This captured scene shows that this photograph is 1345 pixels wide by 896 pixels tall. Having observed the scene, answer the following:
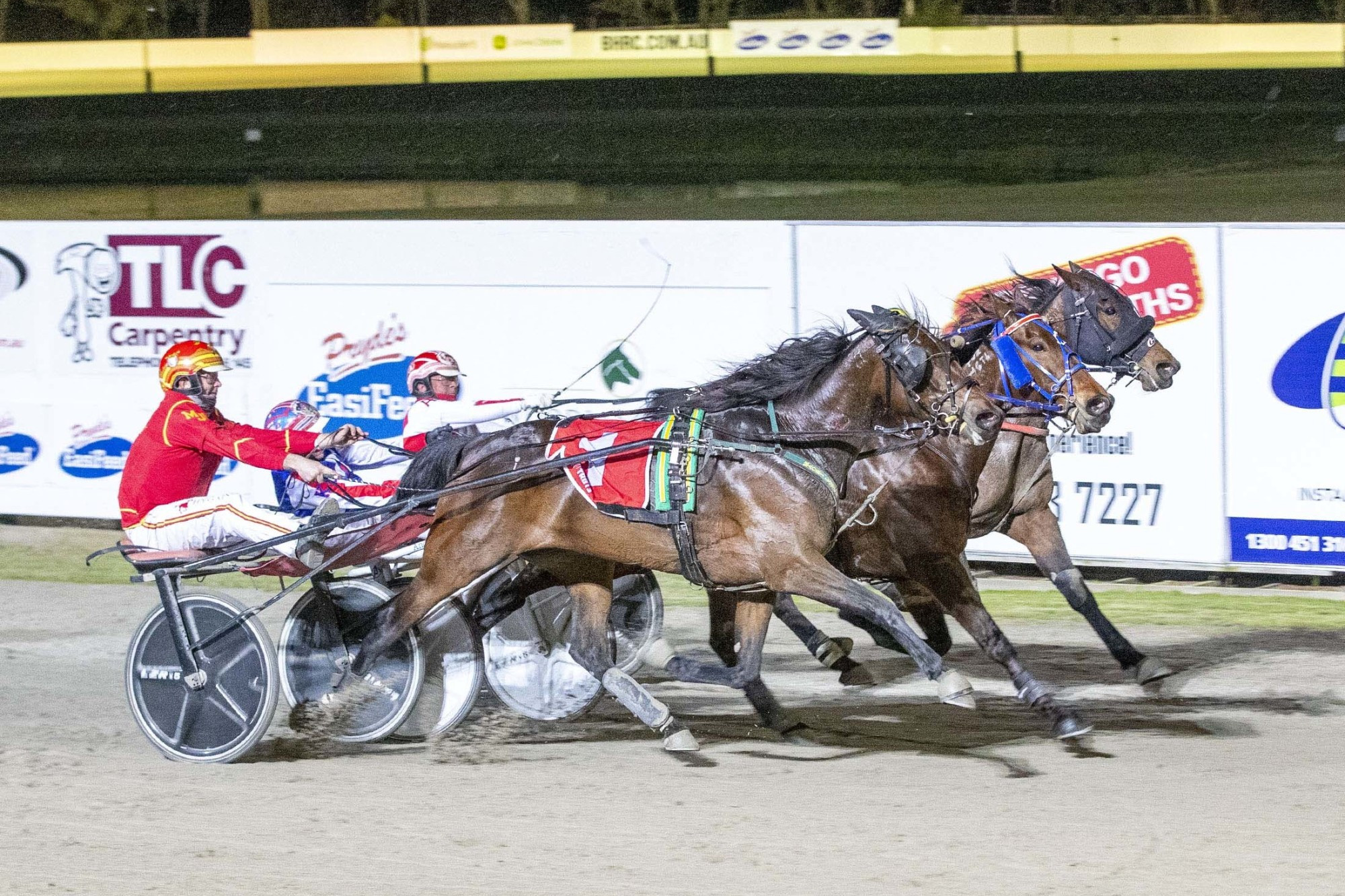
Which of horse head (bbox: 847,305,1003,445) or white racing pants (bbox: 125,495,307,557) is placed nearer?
horse head (bbox: 847,305,1003,445)

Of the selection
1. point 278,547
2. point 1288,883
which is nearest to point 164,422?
point 278,547

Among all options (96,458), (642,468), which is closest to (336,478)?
(642,468)

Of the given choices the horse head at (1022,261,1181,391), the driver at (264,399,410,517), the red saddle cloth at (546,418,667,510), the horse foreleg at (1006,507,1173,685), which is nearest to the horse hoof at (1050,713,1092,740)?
the horse foreleg at (1006,507,1173,685)

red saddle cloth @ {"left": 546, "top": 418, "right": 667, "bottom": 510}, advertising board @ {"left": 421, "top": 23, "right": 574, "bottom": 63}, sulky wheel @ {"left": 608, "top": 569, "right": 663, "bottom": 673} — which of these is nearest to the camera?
red saddle cloth @ {"left": 546, "top": 418, "right": 667, "bottom": 510}

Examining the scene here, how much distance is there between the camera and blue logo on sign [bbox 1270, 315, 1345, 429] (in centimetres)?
823

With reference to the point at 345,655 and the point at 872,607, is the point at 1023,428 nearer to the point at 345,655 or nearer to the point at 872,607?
the point at 872,607

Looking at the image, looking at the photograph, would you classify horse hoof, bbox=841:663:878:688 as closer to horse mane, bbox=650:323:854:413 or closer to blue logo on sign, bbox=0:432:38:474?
horse mane, bbox=650:323:854:413

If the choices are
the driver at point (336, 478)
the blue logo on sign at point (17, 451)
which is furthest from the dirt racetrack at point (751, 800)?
the blue logo on sign at point (17, 451)

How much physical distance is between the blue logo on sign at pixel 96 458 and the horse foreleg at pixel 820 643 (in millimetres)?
5066

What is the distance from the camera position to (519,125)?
23219 millimetres

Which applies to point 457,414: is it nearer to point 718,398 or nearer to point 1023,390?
point 718,398

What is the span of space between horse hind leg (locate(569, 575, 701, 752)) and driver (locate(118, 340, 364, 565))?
96 cm

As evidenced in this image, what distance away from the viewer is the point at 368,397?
32.1 feet

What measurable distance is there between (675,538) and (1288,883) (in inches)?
84.4
